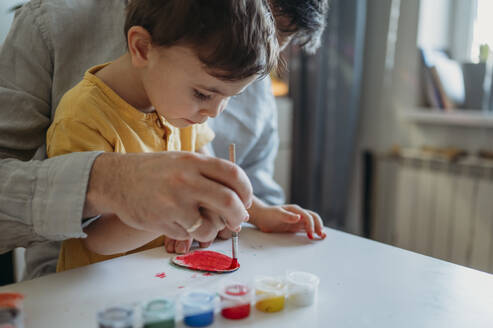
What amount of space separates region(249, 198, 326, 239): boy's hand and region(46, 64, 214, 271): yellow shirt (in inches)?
8.6

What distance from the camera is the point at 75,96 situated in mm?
805

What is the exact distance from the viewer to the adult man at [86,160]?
0.55 metres

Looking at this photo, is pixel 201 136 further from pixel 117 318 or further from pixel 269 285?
pixel 117 318

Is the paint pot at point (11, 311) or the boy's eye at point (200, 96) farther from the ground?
the boy's eye at point (200, 96)

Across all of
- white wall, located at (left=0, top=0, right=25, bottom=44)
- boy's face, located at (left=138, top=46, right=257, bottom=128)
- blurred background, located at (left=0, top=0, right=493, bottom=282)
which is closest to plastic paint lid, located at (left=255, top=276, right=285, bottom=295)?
boy's face, located at (left=138, top=46, right=257, bottom=128)

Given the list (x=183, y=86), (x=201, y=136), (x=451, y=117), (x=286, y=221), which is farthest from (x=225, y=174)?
(x=451, y=117)

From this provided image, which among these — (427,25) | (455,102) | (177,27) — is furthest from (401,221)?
(177,27)

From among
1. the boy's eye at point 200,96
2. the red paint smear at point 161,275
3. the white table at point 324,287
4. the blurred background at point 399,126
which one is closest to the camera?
the white table at point 324,287

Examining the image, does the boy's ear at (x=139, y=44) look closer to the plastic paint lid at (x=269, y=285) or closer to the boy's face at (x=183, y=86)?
the boy's face at (x=183, y=86)

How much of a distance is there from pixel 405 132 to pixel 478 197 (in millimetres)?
585

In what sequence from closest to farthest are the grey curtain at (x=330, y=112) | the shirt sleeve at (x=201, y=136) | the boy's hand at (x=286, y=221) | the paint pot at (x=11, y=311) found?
the paint pot at (x=11, y=311) < the boy's hand at (x=286, y=221) < the shirt sleeve at (x=201, y=136) < the grey curtain at (x=330, y=112)

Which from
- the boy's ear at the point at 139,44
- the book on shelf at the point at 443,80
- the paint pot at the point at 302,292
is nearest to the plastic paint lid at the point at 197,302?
the paint pot at the point at 302,292

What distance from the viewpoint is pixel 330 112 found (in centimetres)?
259

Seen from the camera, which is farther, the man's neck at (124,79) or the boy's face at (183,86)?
the man's neck at (124,79)
